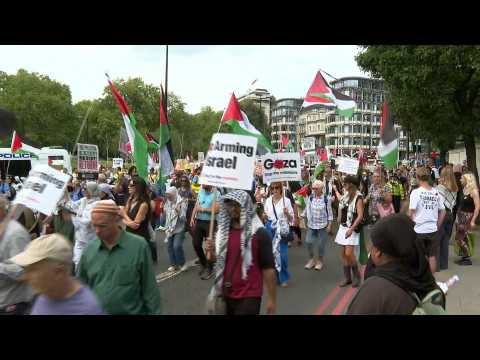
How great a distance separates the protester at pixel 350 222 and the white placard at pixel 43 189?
446cm

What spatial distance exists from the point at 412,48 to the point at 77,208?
1139cm

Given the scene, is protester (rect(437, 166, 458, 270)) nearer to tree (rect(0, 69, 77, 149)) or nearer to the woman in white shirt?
the woman in white shirt

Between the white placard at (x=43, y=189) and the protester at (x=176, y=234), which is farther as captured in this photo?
the protester at (x=176, y=234)

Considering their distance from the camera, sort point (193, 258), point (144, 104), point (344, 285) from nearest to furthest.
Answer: point (344, 285)
point (193, 258)
point (144, 104)

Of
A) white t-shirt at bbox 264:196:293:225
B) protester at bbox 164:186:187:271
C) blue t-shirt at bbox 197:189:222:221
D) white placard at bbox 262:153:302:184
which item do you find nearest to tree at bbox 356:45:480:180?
white placard at bbox 262:153:302:184

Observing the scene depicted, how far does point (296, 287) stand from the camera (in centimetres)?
782

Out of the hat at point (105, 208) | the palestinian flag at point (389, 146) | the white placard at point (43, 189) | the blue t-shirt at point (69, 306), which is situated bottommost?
the blue t-shirt at point (69, 306)

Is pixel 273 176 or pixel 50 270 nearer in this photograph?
pixel 50 270

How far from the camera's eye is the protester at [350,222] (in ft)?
24.6

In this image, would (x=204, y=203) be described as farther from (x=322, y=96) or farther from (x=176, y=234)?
(x=322, y=96)

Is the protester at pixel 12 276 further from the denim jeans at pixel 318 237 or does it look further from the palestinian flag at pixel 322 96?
the palestinian flag at pixel 322 96

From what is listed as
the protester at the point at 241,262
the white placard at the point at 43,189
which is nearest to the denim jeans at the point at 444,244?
the protester at the point at 241,262
